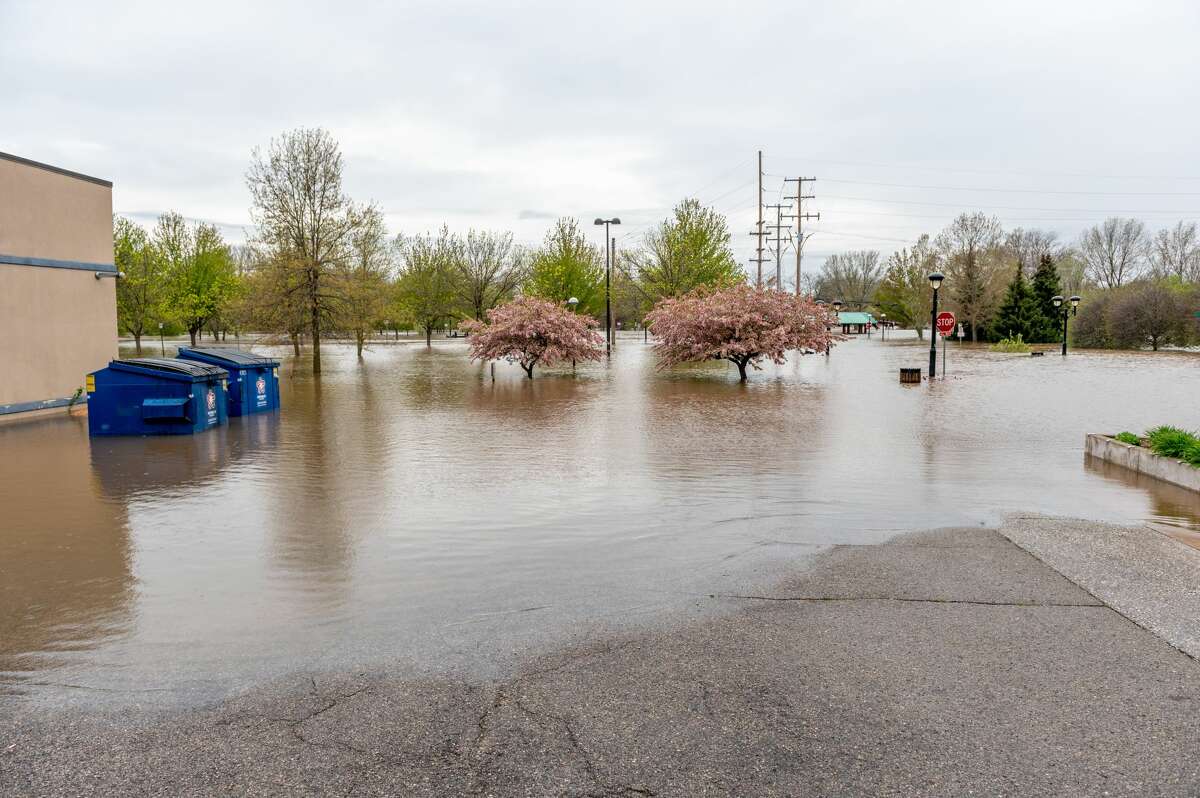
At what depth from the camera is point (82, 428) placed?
15.0 meters

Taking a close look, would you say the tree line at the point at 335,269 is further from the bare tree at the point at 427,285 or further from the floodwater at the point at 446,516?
the floodwater at the point at 446,516

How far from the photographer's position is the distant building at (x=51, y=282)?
16.1 m

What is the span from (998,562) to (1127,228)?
314 ft

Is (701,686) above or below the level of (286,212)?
below

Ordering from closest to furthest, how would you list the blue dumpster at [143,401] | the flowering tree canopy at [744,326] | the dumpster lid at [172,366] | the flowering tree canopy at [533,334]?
the blue dumpster at [143,401] < the dumpster lid at [172,366] < the flowering tree canopy at [744,326] < the flowering tree canopy at [533,334]

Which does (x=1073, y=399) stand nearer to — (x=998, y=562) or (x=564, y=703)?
(x=998, y=562)

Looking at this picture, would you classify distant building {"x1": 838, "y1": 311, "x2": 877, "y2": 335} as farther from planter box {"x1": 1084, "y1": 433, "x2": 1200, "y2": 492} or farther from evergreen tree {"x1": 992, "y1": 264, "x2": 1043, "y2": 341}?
planter box {"x1": 1084, "y1": 433, "x2": 1200, "y2": 492}

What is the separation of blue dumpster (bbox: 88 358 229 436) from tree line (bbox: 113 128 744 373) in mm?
15930

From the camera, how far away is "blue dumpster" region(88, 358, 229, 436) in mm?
13656

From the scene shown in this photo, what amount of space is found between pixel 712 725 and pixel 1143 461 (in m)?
9.09

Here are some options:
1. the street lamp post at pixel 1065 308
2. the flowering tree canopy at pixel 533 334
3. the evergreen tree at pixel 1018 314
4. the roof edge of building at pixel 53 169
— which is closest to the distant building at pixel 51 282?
the roof edge of building at pixel 53 169

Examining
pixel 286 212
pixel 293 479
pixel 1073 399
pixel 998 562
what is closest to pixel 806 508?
pixel 998 562

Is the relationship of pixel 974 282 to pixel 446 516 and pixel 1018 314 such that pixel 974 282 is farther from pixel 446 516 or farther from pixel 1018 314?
pixel 446 516

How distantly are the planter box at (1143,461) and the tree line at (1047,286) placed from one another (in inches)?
1623
